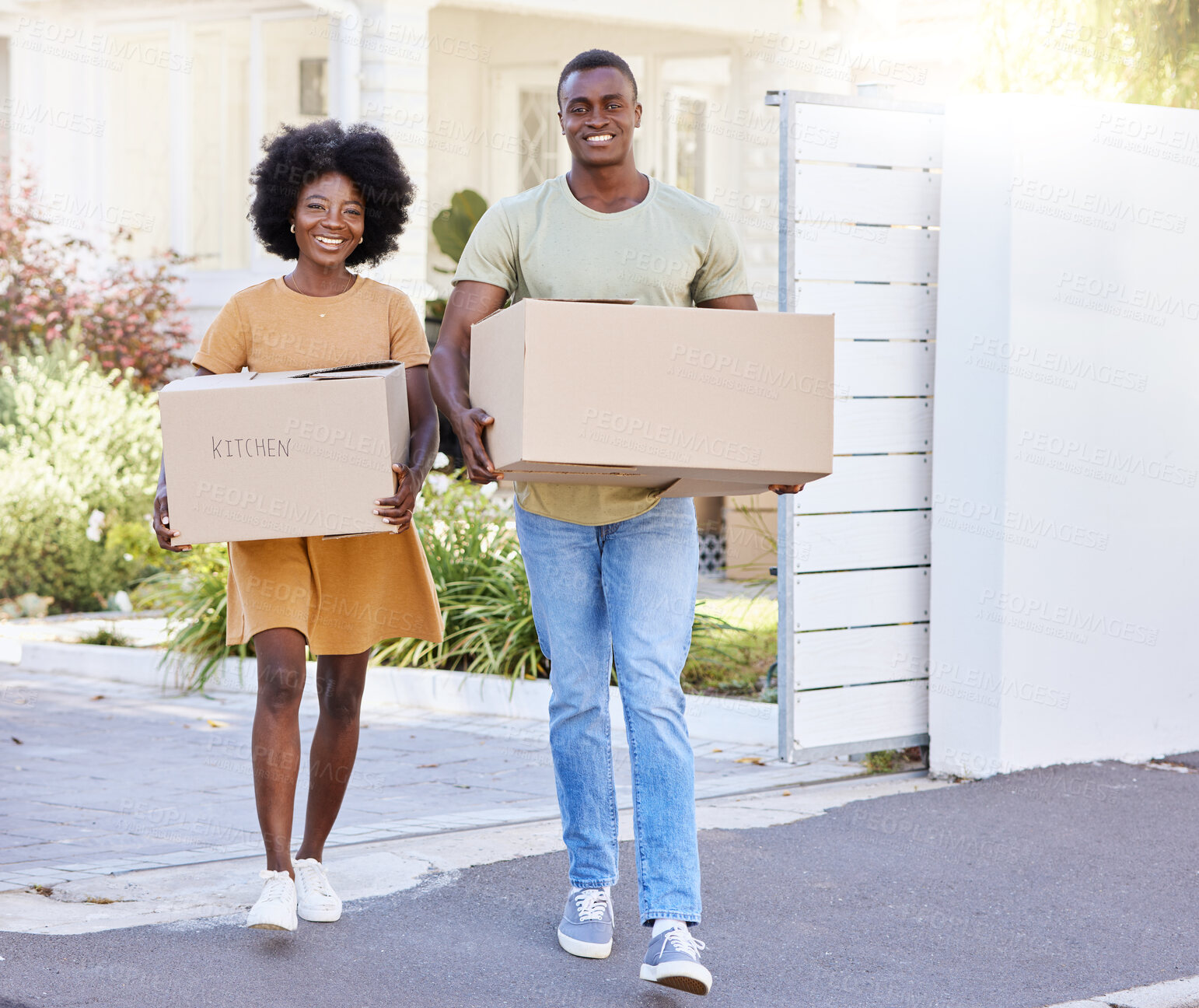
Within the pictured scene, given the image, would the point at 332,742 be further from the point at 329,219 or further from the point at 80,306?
the point at 80,306

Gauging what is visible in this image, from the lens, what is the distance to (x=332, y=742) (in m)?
3.95

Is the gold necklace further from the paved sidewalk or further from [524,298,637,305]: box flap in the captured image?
the paved sidewalk

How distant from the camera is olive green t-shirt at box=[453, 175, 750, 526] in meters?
3.62

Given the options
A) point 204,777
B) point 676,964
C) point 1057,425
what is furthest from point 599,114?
point 204,777

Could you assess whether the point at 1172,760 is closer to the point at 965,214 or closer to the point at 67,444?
the point at 965,214

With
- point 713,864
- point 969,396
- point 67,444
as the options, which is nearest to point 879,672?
point 969,396

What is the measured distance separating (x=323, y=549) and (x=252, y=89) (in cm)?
906

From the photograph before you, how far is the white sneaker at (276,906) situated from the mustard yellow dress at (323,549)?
542 millimetres

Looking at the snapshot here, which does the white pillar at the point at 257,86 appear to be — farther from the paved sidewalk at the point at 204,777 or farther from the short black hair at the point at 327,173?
the short black hair at the point at 327,173

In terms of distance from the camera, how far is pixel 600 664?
3785 millimetres

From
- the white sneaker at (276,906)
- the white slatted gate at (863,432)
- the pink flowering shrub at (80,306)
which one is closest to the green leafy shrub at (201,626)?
the pink flowering shrub at (80,306)

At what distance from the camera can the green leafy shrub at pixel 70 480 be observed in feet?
30.7

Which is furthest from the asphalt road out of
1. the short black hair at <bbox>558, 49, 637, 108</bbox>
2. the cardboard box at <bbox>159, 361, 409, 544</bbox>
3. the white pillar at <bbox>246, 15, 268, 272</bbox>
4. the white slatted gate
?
the white pillar at <bbox>246, 15, 268, 272</bbox>

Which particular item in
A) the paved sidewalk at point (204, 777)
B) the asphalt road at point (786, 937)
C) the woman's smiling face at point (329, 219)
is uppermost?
the woman's smiling face at point (329, 219)
